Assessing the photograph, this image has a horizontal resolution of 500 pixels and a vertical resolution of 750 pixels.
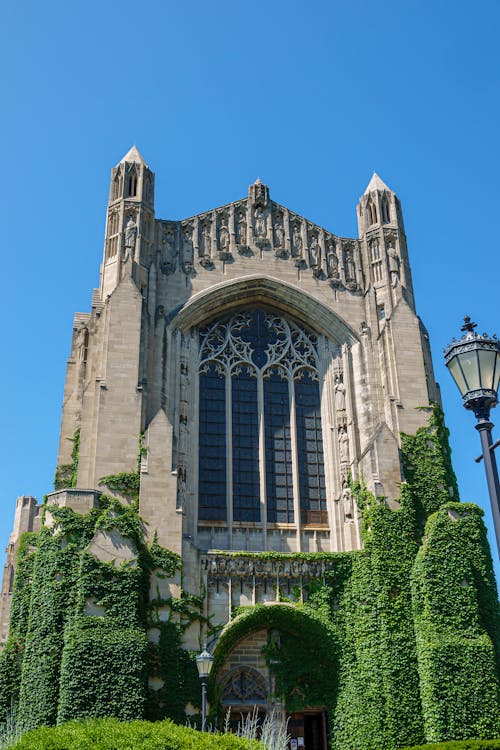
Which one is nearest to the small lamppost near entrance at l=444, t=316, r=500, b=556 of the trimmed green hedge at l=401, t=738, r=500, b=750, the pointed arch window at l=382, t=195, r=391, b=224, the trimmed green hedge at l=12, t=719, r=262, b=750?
the trimmed green hedge at l=12, t=719, r=262, b=750

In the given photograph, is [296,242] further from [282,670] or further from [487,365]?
[487,365]

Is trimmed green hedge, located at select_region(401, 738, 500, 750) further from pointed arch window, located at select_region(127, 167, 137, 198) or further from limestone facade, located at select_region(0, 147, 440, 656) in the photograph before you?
pointed arch window, located at select_region(127, 167, 137, 198)

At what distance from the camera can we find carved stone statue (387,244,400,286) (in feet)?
99.9

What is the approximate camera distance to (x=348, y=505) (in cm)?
2681

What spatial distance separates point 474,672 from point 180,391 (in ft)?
38.6

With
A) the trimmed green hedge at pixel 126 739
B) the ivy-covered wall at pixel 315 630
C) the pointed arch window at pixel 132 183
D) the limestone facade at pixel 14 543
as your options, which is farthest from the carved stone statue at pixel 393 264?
the trimmed green hedge at pixel 126 739

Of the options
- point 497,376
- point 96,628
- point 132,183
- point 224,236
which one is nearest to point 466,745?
point 96,628

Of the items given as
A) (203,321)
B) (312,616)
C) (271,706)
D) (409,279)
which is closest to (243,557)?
(312,616)

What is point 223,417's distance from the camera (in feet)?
92.5

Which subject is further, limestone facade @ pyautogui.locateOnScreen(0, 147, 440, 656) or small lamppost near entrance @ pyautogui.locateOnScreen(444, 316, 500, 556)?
limestone facade @ pyautogui.locateOnScreen(0, 147, 440, 656)

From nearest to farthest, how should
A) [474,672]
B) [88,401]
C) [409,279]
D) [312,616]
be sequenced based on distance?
1. [474,672]
2. [312,616]
3. [88,401]
4. [409,279]

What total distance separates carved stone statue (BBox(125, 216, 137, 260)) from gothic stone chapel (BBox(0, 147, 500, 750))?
0.05 metres

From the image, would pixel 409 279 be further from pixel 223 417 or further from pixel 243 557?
pixel 243 557

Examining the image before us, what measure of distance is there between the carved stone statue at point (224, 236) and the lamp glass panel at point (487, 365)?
20.8 meters
